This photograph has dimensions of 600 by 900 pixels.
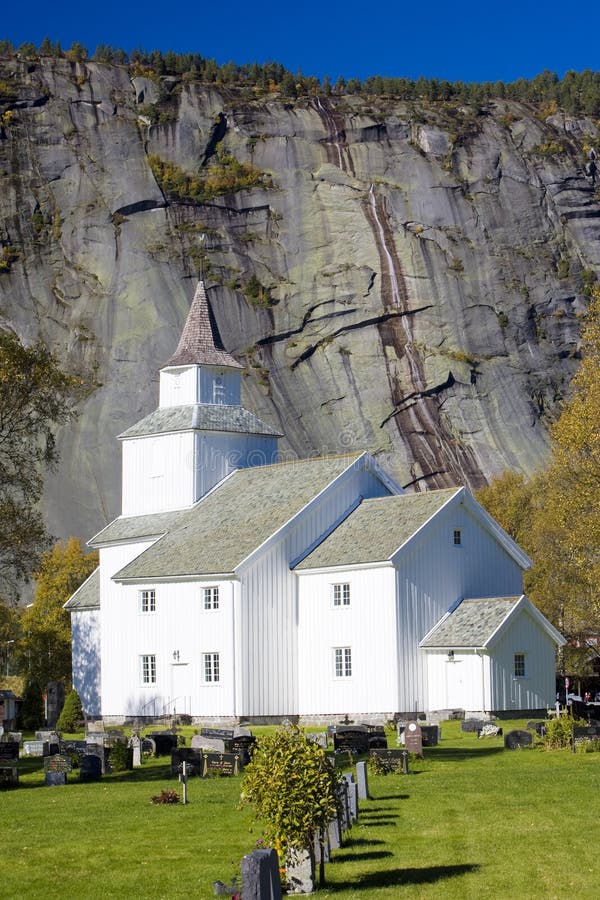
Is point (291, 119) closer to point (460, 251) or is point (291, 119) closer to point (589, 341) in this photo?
point (460, 251)

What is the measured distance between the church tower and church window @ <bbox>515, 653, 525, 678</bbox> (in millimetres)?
17295

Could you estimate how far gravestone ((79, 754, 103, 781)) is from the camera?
30.6 meters

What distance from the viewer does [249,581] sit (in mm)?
49375

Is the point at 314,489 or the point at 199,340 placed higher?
the point at 199,340

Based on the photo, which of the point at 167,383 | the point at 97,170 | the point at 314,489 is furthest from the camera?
the point at 97,170

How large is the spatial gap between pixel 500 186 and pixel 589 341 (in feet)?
348

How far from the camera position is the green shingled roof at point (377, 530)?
48375 millimetres

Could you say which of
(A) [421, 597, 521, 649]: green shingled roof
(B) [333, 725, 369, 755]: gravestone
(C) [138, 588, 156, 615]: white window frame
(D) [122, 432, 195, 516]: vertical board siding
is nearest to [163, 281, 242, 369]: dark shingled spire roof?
(D) [122, 432, 195, 516]: vertical board siding

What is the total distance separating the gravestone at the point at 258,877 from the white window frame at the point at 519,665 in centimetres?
3428

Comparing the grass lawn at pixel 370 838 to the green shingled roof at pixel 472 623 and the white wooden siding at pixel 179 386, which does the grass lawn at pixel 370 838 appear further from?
the white wooden siding at pixel 179 386

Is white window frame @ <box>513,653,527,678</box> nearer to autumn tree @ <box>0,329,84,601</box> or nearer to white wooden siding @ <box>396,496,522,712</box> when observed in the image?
white wooden siding @ <box>396,496,522,712</box>

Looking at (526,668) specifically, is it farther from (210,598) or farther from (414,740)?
(414,740)

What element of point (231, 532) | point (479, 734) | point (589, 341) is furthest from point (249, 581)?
point (589, 341)

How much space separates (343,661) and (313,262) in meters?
90.4
